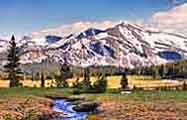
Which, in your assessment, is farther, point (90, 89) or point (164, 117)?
point (90, 89)

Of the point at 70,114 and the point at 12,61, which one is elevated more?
the point at 12,61

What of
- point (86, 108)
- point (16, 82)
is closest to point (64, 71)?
point (16, 82)

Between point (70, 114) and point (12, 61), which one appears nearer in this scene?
point (70, 114)

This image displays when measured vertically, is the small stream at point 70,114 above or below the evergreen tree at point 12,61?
below

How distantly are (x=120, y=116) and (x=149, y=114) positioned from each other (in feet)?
11.2

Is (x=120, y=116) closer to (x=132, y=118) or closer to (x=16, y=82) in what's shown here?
(x=132, y=118)

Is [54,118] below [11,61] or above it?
below

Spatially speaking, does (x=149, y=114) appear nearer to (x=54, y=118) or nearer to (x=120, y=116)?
(x=120, y=116)

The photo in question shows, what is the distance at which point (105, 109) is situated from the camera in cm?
6044

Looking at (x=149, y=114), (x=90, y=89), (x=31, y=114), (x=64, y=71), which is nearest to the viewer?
(x=31, y=114)

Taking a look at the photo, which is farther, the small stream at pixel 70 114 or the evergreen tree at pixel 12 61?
the evergreen tree at pixel 12 61

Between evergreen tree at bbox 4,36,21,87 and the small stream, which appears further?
evergreen tree at bbox 4,36,21,87

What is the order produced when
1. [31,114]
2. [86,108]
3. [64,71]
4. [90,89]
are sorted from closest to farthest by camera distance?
[31,114] → [86,108] → [90,89] → [64,71]

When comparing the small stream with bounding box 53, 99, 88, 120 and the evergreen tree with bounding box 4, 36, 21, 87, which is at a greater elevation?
the evergreen tree with bounding box 4, 36, 21, 87
